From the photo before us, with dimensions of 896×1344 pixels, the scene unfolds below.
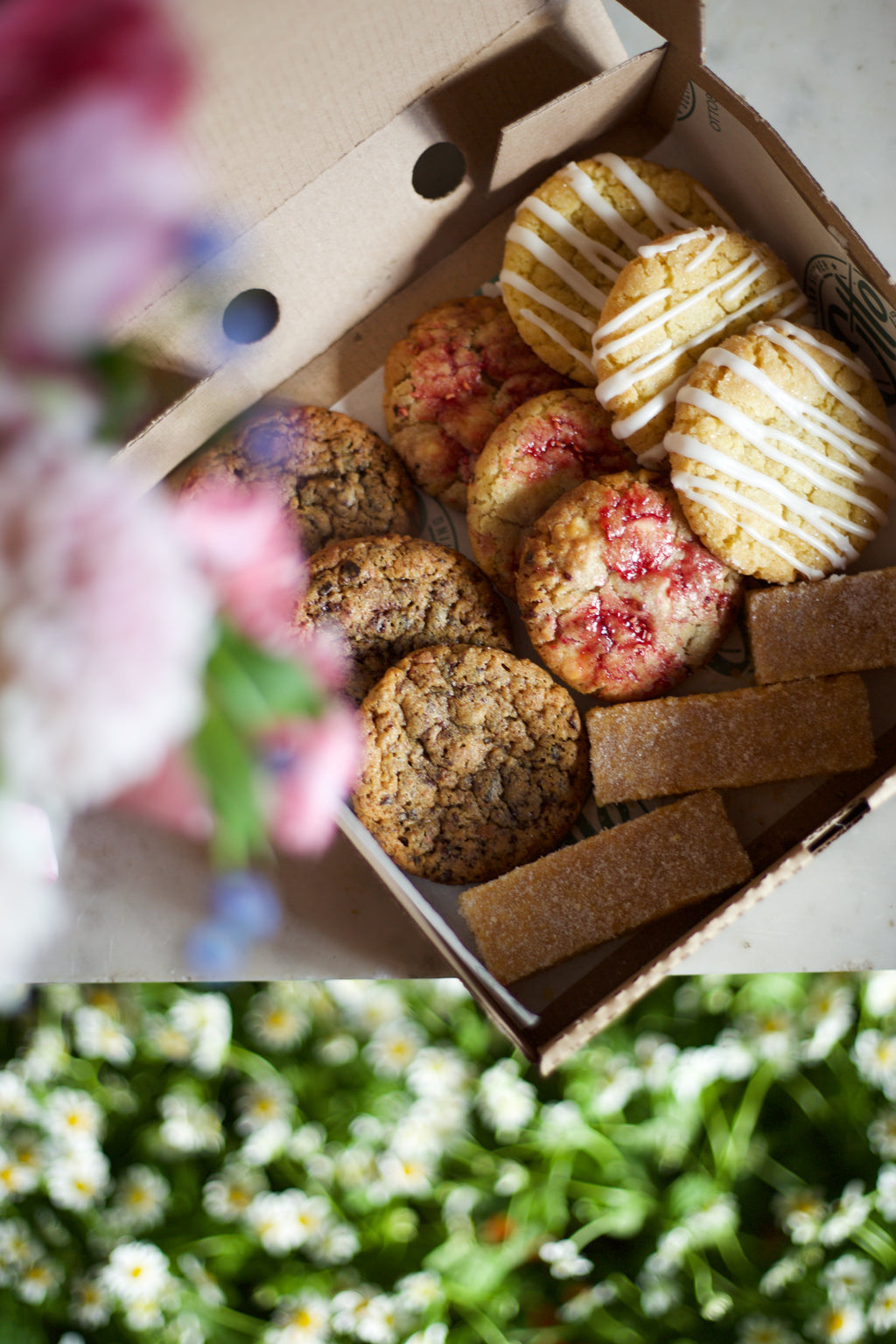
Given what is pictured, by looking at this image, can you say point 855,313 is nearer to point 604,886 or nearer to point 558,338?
point 558,338

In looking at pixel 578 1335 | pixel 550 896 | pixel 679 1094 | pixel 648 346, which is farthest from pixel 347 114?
pixel 578 1335

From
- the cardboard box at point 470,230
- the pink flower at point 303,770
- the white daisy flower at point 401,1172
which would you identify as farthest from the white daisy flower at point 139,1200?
the pink flower at point 303,770

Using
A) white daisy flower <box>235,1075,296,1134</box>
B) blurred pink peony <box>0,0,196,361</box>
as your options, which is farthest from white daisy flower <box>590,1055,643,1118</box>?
blurred pink peony <box>0,0,196,361</box>

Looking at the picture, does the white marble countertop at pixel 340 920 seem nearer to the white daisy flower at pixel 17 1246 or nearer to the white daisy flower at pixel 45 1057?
the white daisy flower at pixel 45 1057

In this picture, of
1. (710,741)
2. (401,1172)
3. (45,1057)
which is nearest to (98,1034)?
(45,1057)

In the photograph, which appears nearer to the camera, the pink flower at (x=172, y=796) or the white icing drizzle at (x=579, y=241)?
the pink flower at (x=172, y=796)

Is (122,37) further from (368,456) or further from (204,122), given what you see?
(368,456)
